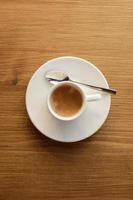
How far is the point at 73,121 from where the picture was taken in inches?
38.0

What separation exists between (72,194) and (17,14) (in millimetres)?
474

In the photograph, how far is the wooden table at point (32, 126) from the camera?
960 mm

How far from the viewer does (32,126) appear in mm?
985

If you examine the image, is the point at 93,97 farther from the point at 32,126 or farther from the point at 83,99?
the point at 32,126

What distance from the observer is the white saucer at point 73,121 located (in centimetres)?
96

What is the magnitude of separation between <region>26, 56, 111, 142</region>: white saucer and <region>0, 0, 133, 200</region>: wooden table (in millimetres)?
28

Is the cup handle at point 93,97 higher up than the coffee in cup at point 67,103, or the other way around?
the cup handle at point 93,97

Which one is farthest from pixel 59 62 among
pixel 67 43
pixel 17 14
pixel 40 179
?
pixel 40 179

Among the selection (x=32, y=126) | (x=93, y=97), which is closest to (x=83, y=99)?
(x=93, y=97)

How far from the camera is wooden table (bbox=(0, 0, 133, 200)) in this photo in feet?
3.15

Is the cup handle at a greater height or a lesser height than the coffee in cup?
greater

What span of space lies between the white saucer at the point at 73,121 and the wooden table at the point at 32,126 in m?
0.03

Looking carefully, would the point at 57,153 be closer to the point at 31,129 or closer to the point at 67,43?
the point at 31,129

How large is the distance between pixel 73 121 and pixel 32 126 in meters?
0.10
